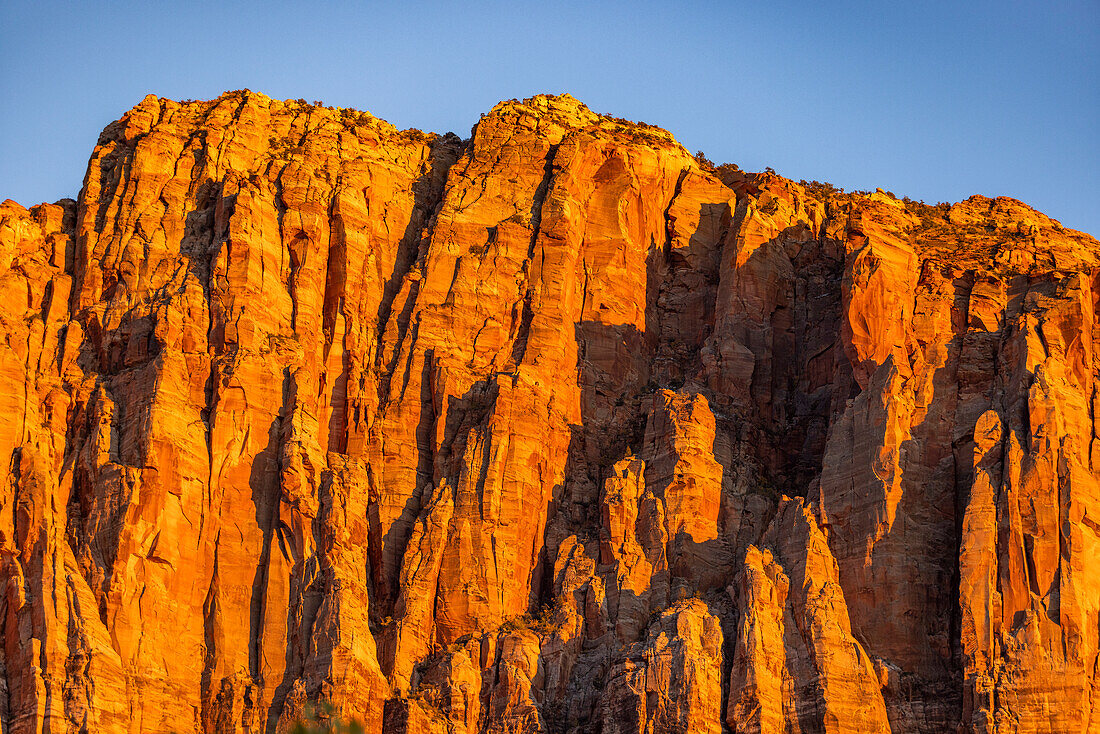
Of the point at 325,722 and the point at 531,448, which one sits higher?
the point at 531,448

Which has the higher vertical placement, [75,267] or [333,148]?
[333,148]

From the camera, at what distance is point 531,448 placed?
9106 cm

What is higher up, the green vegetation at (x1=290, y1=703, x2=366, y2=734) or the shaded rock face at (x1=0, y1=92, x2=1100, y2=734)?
the shaded rock face at (x1=0, y1=92, x2=1100, y2=734)

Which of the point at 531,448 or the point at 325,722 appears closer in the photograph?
the point at 325,722

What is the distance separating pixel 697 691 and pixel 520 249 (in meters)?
27.7

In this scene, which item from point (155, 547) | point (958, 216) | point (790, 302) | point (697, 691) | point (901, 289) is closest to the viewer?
point (697, 691)

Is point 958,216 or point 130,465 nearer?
point 130,465

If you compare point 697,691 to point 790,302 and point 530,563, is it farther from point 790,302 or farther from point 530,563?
point 790,302

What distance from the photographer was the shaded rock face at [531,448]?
268ft

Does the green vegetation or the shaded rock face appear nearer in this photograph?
the green vegetation

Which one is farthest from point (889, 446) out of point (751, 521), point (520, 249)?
point (520, 249)

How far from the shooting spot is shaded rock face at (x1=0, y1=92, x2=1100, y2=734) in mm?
81812

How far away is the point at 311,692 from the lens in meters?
82.2

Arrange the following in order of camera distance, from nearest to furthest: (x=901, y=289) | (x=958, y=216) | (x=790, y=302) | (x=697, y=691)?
1. (x=697, y=691)
2. (x=901, y=289)
3. (x=790, y=302)
4. (x=958, y=216)
